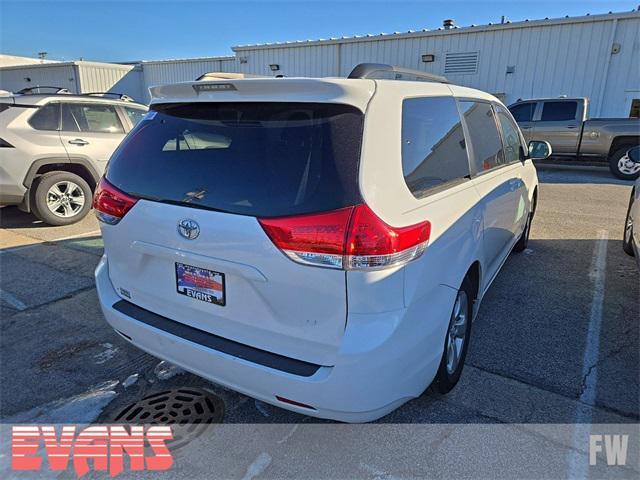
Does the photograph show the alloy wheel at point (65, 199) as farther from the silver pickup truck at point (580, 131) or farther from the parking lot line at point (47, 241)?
the silver pickup truck at point (580, 131)

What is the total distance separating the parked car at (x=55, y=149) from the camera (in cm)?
566

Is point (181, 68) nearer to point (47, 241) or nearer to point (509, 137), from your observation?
point (47, 241)

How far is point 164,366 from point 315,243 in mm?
1783

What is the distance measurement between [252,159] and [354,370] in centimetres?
104

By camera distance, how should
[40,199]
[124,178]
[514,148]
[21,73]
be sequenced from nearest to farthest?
[124,178] → [514,148] → [40,199] → [21,73]

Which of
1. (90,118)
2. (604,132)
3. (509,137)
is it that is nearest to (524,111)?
(604,132)

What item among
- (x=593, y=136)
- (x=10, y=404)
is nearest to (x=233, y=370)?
(x=10, y=404)

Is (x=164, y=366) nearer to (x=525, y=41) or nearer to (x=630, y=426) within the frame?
(x=630, y=426)

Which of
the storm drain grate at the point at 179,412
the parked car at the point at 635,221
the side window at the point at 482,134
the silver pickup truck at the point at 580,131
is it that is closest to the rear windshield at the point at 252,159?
the storm drain grate at the point at 179,412

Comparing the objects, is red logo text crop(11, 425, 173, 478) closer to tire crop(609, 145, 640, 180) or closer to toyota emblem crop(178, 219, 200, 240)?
toyota emblem crop(178, 219, 200, 240)

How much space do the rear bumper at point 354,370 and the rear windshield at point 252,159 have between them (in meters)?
0.59

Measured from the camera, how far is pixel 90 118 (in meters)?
6.51

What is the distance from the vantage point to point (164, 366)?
2.92 m

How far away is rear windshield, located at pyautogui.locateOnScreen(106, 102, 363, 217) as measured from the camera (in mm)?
1799
